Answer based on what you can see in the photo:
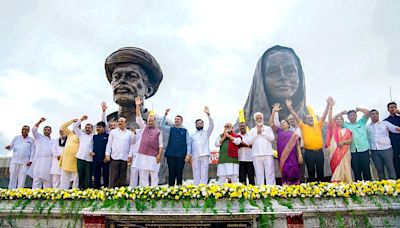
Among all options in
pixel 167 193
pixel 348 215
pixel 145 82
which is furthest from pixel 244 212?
pixel 145 82

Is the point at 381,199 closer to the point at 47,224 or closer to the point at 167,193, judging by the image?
the point at 167,193

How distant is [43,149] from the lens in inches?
351

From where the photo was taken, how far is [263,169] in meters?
7.66

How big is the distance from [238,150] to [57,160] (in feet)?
14.6

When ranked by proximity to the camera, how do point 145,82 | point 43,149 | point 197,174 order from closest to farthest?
point 197,174 < point 43,149 < point 145,82

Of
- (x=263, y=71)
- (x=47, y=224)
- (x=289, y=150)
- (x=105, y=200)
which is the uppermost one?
(x=263, y=71)

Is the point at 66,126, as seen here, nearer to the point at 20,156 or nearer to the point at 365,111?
the point at 20,156

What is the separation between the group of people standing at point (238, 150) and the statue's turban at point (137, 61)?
3.45 metres

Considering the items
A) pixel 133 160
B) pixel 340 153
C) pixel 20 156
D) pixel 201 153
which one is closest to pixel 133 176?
pixel 133 160

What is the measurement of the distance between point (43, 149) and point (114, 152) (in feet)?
7.53

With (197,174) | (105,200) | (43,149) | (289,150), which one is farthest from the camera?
(43,149)

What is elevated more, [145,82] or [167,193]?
[145,82]

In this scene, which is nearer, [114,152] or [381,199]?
[381,199]

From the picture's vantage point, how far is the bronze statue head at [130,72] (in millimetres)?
11030
